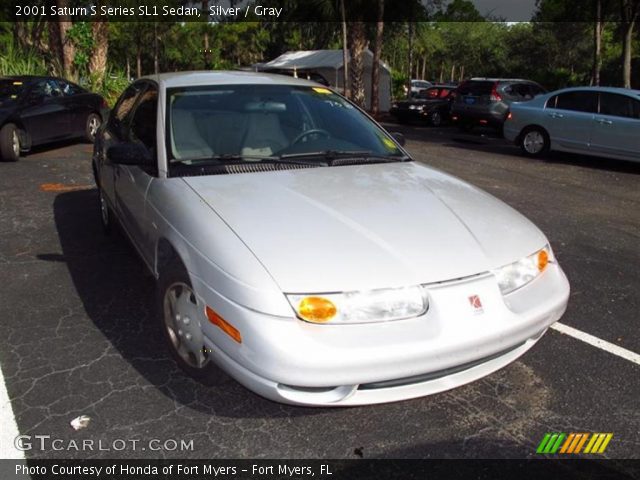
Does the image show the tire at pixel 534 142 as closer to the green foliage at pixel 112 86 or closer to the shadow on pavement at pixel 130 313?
the shadow on pavement at pixel 130 313

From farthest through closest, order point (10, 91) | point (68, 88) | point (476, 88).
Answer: point (476, 88)
point (68, 88)
point (10, 91)

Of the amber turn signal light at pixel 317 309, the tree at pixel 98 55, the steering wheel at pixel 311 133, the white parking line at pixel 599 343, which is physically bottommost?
the white parking line at pixel 599 343

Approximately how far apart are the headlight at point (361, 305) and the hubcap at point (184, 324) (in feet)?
2.03

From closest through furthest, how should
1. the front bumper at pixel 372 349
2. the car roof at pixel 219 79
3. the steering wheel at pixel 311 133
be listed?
1. the front bumper at pixel 372 349
2. the steering wheel at pixel 311 133
3. the car roof at pixel 219 79

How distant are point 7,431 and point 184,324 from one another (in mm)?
929

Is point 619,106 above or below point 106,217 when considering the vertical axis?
above

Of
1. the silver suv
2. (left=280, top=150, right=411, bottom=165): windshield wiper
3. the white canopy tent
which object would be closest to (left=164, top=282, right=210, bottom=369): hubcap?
(left=280, top=150, right=411, bottom=165): windshield wiper

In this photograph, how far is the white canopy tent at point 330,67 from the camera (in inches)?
1162

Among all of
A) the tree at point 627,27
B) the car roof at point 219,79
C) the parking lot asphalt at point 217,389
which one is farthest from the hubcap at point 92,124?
the tree at point 627,27

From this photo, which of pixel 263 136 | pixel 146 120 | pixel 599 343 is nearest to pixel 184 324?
pixel 263 136

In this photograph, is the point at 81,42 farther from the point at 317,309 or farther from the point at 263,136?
the point at 317,309

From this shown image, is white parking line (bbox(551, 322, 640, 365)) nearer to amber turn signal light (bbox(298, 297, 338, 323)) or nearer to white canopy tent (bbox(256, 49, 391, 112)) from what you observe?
amber turn signal light (bbox(298, 297, 338, 323))

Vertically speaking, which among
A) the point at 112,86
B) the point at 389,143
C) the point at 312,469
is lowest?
the point at 312,469

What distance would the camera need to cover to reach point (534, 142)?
11.6 metres
